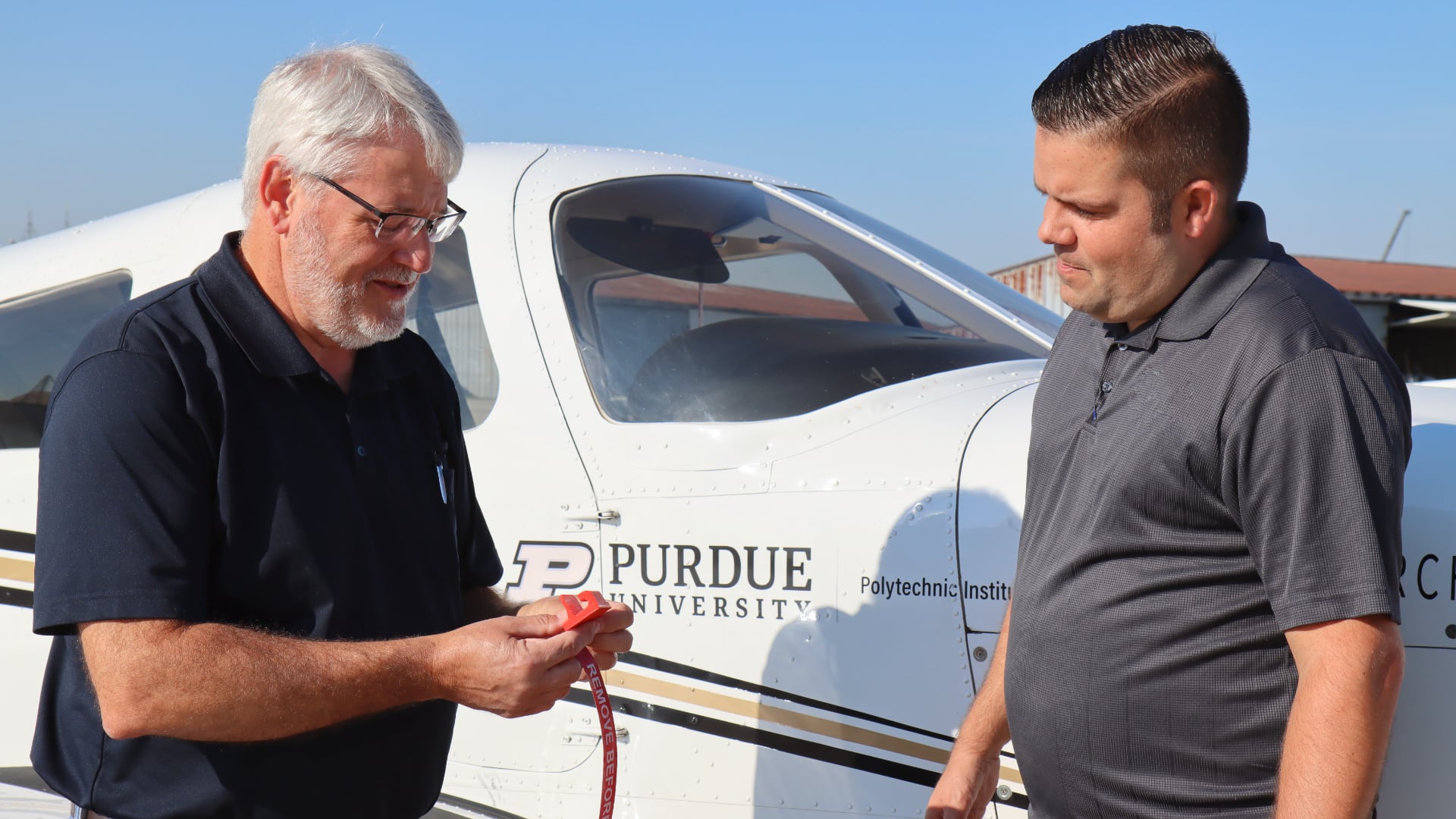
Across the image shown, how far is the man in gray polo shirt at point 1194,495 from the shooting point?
1.57 meters

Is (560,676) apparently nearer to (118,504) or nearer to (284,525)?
(284,525)

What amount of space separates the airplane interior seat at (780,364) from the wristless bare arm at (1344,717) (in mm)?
1598

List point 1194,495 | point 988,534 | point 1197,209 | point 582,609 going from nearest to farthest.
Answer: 1. point 1194,495
2. point 1197,209
3. point 582,609
4. point 988,534

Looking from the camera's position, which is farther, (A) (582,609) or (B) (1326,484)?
(A) (582,609)

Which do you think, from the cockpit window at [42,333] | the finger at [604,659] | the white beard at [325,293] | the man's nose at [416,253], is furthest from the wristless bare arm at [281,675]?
the cockpit window at [42,333]

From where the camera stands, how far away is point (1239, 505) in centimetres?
167

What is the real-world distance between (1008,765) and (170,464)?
1.74 m

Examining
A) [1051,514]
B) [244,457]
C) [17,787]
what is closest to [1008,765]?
[1051,514]

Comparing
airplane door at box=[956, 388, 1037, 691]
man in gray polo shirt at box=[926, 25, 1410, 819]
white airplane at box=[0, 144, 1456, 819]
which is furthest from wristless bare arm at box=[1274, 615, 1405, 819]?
airplane door at box=[956, 388, 1037, 691]

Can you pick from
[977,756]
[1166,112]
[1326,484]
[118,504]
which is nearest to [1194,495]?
[1326,484]

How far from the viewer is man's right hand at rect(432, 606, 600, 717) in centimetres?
186

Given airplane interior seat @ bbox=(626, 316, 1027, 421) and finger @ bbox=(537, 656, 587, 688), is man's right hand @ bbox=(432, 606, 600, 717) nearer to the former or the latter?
finger @ bbox=(537, 656, 587, 688)

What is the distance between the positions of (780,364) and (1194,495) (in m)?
1.58

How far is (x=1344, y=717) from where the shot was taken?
61.2 inches
